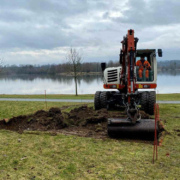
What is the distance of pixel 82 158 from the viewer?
5.08 meters

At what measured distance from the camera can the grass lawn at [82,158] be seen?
4.27m

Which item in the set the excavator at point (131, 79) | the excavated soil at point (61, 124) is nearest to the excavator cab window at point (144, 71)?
the excavator at point (131, 79)

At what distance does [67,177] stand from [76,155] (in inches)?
44.6

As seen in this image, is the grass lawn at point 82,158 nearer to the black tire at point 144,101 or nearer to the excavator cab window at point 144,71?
the black tire at point 144,101

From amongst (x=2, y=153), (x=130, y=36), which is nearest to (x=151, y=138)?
(x=130, y=36)

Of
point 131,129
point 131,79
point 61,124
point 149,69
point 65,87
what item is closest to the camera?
point 131,129

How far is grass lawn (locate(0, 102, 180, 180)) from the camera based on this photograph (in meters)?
4.27

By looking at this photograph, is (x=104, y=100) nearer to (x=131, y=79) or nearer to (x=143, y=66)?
(x=143, y=66)

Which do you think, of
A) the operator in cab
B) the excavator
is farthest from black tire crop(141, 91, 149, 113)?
the operator in cab

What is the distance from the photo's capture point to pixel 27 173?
4.31 meters

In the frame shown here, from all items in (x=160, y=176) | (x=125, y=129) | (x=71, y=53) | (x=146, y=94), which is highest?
(x=71, y=53)

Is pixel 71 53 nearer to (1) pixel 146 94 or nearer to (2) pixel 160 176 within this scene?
(1) pixel 146 94

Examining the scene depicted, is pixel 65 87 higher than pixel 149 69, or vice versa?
pixel 149 69

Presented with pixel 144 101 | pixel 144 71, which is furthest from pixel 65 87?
pixel 144 71
